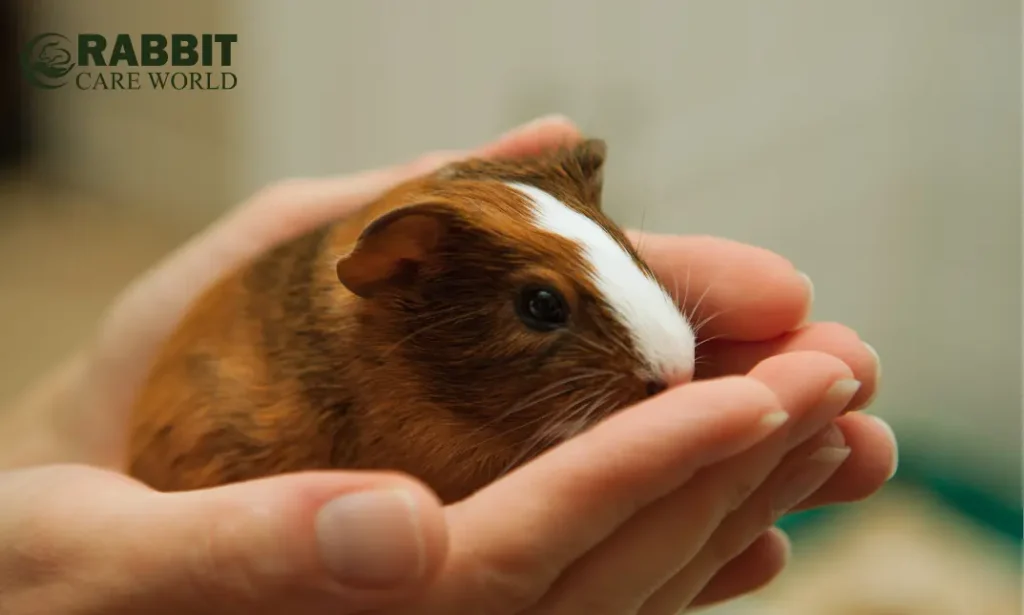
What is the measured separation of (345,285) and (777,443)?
14.5 inches

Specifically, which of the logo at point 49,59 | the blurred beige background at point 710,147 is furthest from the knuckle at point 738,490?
the blurred beige background at point 710,147

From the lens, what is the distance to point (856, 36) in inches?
64.5

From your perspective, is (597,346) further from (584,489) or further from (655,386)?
(584,489)

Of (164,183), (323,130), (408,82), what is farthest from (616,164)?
(164,183)

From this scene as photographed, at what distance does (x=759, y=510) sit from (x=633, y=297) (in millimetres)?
205

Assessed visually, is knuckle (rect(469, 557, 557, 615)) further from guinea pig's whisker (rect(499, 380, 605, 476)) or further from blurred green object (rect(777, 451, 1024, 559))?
blurred green object (rect(777, 451, 1024, 559))

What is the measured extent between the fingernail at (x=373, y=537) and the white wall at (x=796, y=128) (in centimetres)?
98

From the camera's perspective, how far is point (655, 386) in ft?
2.31

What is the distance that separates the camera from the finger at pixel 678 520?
0.63 meters

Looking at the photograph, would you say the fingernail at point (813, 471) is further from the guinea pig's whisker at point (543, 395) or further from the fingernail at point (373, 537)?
the fingernail at point (373, 537)

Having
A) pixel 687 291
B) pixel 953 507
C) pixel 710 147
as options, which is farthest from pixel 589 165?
pixel 953 507

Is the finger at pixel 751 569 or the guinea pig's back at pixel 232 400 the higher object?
the guinea pig's back at pixel 232 400

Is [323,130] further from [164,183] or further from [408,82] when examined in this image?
[164,183]

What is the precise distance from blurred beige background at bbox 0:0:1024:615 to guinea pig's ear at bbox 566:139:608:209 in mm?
473
